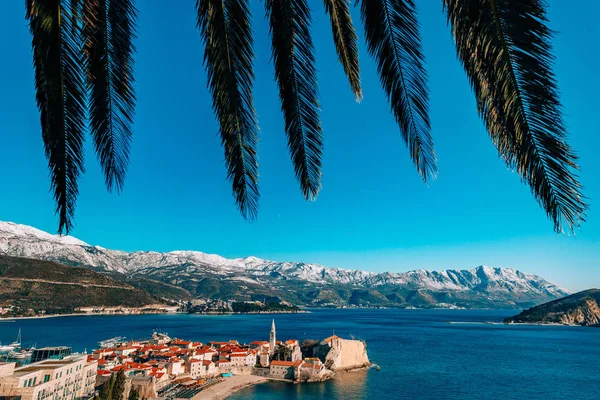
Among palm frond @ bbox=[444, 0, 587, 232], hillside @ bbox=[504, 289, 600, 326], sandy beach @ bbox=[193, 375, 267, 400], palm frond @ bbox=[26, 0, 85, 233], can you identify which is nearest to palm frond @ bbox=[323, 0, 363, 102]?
palm frond @ bbox=[444, 0, 587, 232]

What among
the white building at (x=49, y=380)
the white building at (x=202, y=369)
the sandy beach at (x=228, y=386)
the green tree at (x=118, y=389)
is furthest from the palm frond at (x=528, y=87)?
the white building at (x=202, y=369)

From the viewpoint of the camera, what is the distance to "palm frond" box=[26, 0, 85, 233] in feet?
4.09

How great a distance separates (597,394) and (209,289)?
152 metres

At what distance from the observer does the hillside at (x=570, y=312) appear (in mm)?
83875

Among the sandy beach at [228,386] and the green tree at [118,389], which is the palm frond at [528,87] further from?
the sandy beach at [228,386]

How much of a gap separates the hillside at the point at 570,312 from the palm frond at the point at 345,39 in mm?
105765

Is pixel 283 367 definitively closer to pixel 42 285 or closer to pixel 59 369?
pixel 59 369

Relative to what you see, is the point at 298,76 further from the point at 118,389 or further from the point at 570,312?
the point at 570,312

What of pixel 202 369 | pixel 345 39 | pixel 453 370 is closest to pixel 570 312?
pixel 453 370

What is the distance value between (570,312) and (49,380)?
102 meters

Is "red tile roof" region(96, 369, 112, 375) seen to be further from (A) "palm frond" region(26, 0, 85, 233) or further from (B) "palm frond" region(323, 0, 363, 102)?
(B) "palm frond" region(323, 0, 363, 102)

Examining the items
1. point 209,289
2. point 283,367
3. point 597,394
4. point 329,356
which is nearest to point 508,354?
point 597,394

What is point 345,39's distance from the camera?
188cm

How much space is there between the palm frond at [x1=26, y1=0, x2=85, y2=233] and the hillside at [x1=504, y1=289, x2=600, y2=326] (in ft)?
350
